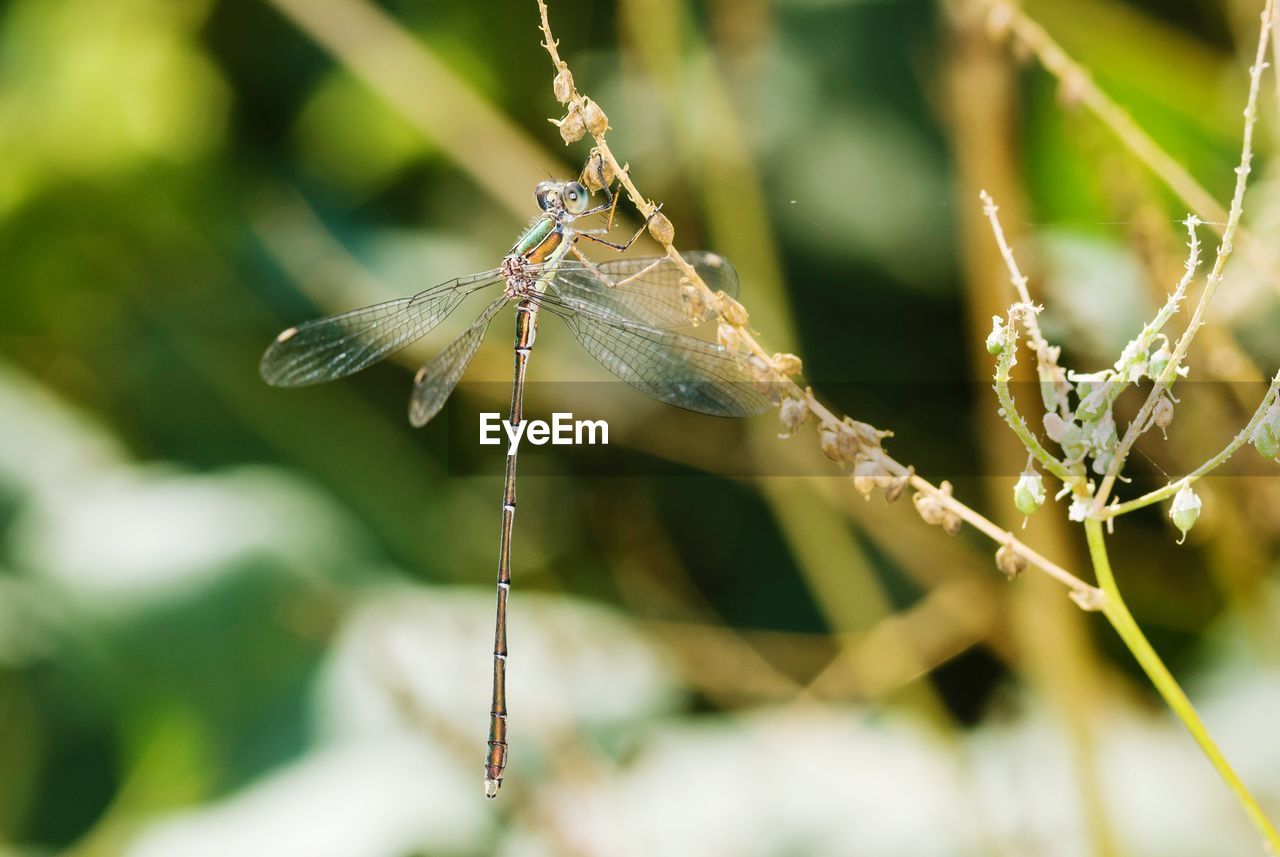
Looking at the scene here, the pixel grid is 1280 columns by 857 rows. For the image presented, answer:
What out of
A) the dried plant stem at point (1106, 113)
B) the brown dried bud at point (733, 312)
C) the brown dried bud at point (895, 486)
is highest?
the dried plant stem at point (1106, 113)

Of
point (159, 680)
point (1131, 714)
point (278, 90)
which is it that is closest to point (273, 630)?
point (159, 680)

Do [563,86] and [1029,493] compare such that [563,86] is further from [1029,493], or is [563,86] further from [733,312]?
[1029,493]

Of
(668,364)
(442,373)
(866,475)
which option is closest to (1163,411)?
(866,475)

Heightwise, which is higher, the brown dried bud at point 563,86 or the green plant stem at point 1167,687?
the brown dried bud at point 563,86

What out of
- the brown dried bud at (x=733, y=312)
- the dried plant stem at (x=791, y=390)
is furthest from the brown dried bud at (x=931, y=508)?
the brown dried bud at (x=733, y=312)

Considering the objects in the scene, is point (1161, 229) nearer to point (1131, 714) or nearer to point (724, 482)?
point (1131, 714)

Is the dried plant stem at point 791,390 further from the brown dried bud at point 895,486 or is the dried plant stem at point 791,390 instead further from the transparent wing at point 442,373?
the transparent wing at point 442,373
